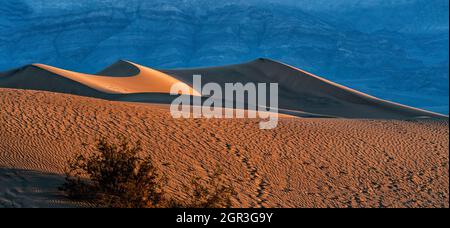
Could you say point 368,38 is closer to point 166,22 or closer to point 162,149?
point 166,22

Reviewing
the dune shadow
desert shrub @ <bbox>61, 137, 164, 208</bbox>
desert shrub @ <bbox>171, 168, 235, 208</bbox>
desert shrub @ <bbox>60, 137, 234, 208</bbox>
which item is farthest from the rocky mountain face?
the dune shadow

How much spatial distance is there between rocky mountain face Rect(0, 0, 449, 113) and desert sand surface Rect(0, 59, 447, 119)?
285 ft

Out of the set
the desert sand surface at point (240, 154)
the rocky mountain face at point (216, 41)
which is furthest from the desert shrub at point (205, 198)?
the rocky mountain face at point (216, 41)

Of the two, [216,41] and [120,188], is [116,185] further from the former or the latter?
[216,41]

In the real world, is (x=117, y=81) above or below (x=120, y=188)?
above

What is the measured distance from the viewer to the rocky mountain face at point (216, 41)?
14212 cm

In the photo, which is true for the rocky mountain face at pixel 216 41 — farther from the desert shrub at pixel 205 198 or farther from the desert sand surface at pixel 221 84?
the desert shrub at pixel 205 198

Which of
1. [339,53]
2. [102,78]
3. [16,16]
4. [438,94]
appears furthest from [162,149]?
[16,16]

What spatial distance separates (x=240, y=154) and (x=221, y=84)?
96.9 ft

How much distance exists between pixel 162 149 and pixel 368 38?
157350mm

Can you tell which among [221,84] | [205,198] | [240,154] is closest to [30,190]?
[205,198]

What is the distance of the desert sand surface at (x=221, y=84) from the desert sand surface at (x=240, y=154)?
870 cm

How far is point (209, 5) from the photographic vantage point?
169125 mm

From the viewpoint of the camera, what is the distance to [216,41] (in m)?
150
